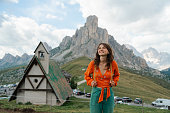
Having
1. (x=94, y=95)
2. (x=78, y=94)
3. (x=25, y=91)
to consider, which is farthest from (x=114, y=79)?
(x=78, y=94)

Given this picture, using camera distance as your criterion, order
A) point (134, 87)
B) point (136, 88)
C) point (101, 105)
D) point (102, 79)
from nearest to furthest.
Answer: point (101, 105) < point (102, 79) < point (136, 88) < point (134, 87)

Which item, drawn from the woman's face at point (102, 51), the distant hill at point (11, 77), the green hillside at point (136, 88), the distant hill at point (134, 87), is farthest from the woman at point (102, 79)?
the distant hill at point (11, 77)

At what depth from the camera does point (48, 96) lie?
20.7m

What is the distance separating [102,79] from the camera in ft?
16.9

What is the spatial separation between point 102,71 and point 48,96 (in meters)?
17.3

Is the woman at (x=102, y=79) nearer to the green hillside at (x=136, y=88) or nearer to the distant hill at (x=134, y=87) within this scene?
the green hillside at (x=136, y=88)

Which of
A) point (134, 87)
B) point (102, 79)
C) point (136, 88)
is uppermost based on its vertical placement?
point (102, 79)

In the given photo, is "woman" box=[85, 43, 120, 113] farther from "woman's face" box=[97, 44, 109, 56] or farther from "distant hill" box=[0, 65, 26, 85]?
"distant hill" box=[0, 65, 26, 85]

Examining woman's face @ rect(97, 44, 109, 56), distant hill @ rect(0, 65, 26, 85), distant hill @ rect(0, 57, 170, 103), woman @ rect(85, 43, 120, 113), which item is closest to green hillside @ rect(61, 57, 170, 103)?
distant hill @ rect(0, 57, 170, 103)

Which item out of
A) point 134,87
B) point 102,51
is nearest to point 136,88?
point 134,87

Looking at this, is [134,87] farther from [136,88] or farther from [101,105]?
[101,105]

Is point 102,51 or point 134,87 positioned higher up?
point 102,51

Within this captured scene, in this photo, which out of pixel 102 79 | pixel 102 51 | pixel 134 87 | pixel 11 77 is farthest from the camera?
pixel 11 77

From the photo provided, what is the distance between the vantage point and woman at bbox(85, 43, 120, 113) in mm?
4953
